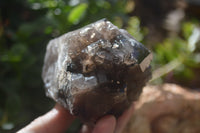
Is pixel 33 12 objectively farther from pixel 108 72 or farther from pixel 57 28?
pixel 108 72

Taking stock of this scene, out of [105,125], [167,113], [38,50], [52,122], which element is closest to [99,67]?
[105,125]

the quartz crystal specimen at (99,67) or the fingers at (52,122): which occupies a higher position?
the quartz crystal specimen at (99,67)

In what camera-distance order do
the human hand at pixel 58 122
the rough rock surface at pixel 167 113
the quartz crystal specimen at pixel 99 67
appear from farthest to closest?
the rough rock surface at pixel 167 113
the human hand at pixel 58 122
the quartz crystal specimen at pixel 99 67

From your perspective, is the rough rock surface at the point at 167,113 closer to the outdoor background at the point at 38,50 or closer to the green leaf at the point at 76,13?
the outdoor background at the point at 38,50

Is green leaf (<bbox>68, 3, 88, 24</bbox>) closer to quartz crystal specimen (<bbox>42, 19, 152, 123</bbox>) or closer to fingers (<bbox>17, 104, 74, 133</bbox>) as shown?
quartz crystal specimen (<bbox>42, 19, 152, 123</bbox>)

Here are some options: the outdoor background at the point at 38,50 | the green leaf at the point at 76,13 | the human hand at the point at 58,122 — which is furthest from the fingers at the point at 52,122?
the green leaf at the point at 76,13

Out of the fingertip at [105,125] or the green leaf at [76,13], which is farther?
the green leaf at [76,13]

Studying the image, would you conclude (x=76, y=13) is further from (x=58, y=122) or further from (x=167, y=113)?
(x=167, y=113)
